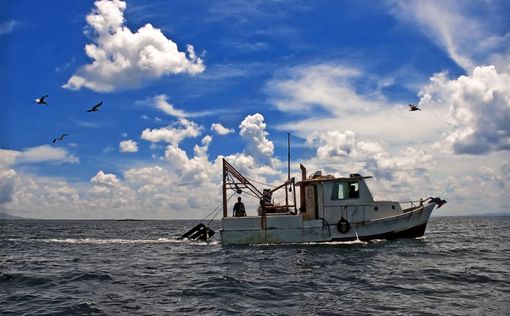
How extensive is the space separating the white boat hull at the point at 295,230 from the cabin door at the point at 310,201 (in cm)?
76

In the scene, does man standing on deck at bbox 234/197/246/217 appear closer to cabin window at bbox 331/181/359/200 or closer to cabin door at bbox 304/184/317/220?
cabin door at bbox 304/184/317/220

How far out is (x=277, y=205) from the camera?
28.5 m

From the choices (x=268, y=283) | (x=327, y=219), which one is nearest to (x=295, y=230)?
(x=327, y=219)

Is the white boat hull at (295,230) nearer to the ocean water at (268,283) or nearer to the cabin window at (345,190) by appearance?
the cabin window at (345,190)

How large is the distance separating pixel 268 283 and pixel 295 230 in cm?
1108

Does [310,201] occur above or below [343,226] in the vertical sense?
above

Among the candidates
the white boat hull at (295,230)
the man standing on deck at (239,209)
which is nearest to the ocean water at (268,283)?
the white boat hull at (295,230)

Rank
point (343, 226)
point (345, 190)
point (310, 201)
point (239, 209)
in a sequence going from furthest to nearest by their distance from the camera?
point (239, 209), point (310, 201), point (345, 190), point (343, 226)

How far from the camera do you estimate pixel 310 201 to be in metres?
27.0

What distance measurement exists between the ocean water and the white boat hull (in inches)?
68.5

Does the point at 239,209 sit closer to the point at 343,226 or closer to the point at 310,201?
the point at 310,201

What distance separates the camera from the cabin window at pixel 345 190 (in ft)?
86.5

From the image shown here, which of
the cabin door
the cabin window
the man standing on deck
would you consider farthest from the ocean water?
the man standing on deck

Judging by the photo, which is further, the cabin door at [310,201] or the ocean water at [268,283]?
the cabin door at [310,201]
